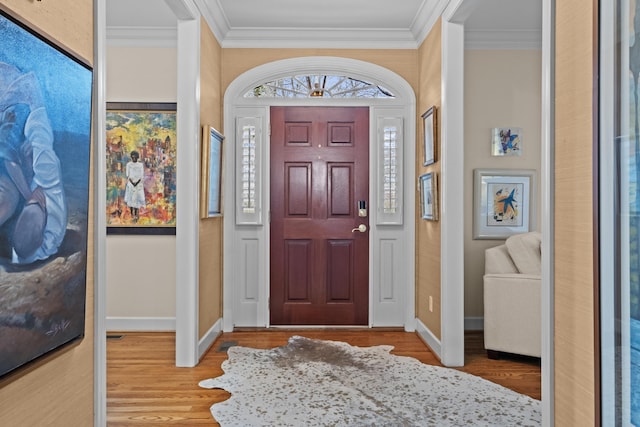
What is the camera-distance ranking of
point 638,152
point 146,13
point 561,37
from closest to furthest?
point 638,152
point 561,37
point 146,13

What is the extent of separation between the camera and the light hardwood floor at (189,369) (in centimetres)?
298

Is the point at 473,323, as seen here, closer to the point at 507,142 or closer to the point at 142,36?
the point at 507,142

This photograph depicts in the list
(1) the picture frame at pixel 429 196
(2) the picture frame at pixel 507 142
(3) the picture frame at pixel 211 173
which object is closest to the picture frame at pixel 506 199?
(2) the picture frame at pixel 507 142

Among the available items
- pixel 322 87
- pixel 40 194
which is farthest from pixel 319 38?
pixel 40 194

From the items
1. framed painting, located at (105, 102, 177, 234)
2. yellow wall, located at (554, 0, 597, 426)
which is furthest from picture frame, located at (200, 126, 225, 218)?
yellow wall, located at (554, 0, 597, 426)

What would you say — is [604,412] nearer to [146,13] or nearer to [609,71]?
[609,71]

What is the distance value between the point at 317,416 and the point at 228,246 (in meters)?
2.38

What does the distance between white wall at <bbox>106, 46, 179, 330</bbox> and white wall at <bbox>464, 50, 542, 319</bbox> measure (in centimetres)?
275

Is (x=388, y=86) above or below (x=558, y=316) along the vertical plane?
above

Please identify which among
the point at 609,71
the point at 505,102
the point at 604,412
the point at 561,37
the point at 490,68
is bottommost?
the point at 604,412

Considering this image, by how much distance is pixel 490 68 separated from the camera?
5059mm

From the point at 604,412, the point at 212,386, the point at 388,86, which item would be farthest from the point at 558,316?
the point at 388,86

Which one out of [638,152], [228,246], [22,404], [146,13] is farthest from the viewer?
[228,246]

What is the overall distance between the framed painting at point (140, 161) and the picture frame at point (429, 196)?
87.6 inches
